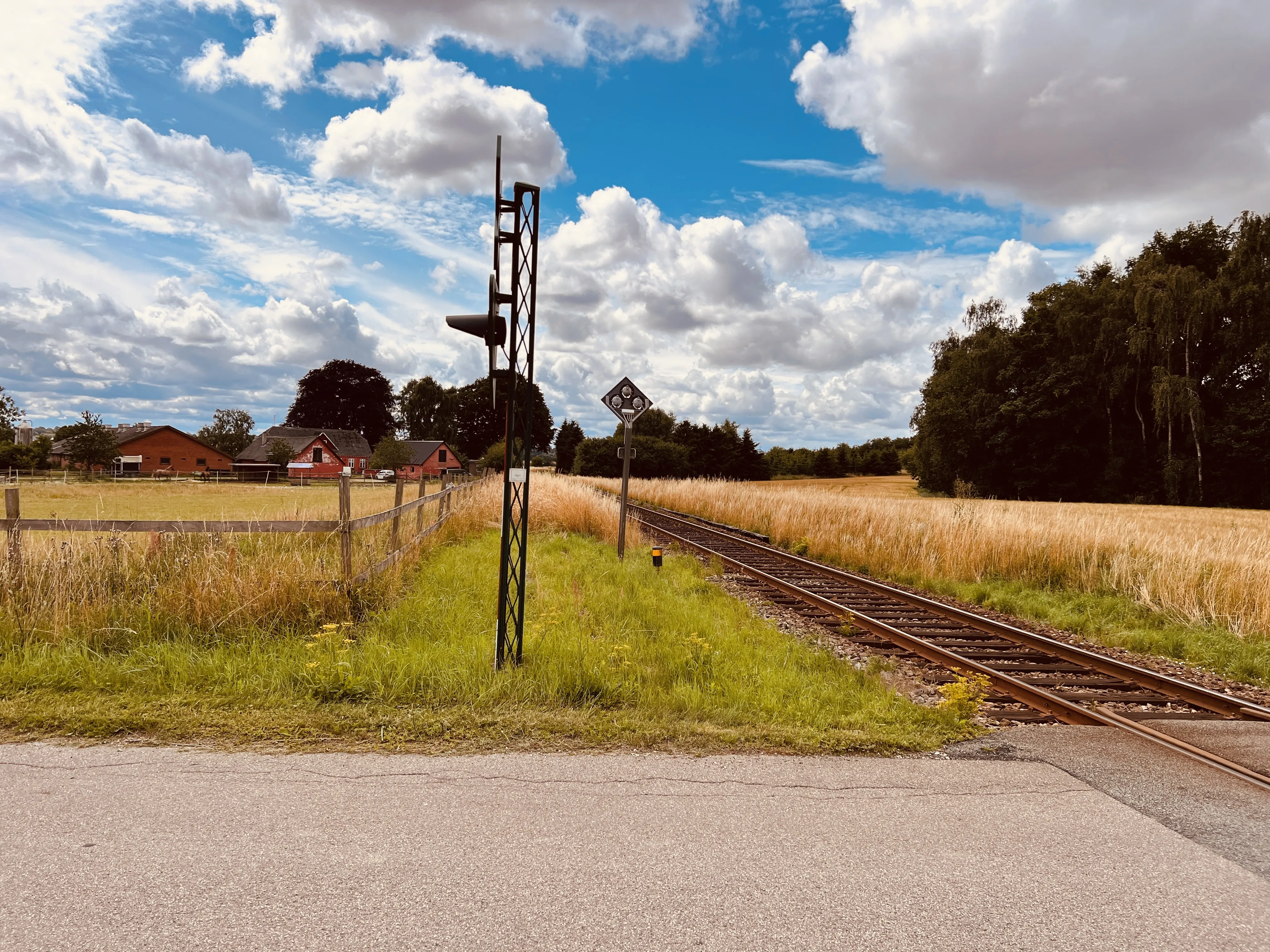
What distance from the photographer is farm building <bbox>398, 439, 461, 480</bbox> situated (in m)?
80.1

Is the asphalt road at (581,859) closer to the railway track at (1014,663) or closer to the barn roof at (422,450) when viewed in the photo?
the railway track at (1014,663)

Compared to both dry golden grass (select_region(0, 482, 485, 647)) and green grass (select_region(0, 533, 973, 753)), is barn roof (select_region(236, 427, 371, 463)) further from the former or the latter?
green grass (select_region(0, 533, 973, 753))

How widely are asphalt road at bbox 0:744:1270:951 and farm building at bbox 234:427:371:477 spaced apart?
74.3m

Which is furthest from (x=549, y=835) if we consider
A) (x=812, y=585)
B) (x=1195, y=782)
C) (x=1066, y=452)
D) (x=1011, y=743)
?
(x=1066, y=452)

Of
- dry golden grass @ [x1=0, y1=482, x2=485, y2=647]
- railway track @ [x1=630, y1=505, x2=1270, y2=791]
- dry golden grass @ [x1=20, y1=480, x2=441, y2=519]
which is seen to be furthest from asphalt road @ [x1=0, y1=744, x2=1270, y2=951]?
dry golden grass @ [x1=20, y1=480, x2=441, y2=519]

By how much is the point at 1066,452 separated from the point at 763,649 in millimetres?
47600

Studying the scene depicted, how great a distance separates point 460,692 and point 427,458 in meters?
80.2

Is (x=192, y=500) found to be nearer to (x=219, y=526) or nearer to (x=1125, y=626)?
(x=219, y=526)

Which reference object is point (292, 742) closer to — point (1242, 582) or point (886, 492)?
point (1242, 582)

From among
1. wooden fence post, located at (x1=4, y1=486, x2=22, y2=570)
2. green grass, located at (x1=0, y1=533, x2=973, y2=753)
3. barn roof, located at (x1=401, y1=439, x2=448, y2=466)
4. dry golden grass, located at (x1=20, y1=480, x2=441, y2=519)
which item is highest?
barn roof, located at (x1=401, y1=439, x2=448, y2=466)

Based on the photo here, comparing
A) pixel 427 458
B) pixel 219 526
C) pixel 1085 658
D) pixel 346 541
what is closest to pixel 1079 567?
pixel 1085 658

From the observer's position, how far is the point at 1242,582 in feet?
29.6

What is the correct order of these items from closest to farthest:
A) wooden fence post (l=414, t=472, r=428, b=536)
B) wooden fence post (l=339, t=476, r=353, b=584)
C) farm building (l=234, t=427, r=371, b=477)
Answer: wooden fence post (l=339, t=476, r=353, b=584) → wooden fence post (l=414, t=472, r=428, b=536) → farm building (l=234, t=427, r=371, b=477)

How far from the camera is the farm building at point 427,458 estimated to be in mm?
80125
